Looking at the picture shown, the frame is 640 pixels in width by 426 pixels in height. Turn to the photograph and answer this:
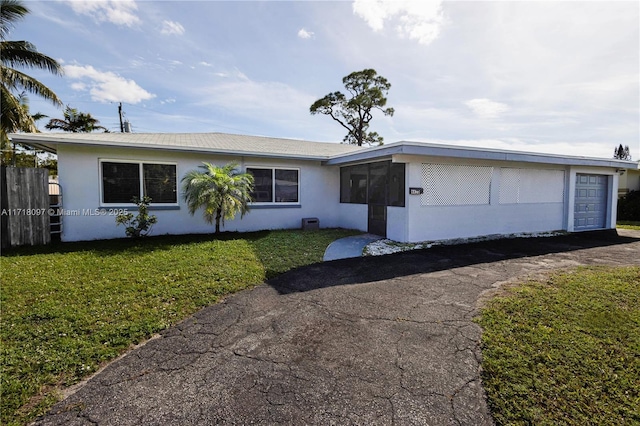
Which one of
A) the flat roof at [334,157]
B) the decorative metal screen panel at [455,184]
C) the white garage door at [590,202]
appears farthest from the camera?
the white garage door at [590,202]

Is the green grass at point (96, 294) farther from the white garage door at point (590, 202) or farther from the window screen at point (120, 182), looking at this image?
the white garage door at point (590, 202)

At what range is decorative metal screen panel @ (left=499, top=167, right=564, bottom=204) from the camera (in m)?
9.79

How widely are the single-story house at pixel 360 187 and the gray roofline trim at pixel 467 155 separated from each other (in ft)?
0.11

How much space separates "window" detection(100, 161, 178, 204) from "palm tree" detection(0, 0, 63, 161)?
8.87 metres

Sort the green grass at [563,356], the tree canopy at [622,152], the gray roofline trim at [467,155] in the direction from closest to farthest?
the green grass at [563,356] < the gray roofline trim at [467,155] < the tree canopy at [622,152]

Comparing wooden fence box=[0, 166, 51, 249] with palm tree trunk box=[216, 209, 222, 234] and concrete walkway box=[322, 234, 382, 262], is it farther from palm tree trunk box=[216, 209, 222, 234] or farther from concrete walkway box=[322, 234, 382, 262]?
concrete walkway box=[322, 234, 382, 262]

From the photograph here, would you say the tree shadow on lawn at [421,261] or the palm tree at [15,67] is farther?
the palm tree at [15,67]

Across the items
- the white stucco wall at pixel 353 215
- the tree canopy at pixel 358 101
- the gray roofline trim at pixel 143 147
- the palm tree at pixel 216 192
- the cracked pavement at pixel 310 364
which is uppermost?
the tree canopy at pixel 358 101

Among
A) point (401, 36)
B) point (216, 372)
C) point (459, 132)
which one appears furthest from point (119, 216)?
point (459, 132)

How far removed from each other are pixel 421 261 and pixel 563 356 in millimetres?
3739

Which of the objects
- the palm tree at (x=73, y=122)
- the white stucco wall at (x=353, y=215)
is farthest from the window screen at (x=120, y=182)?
the palm tree at (x=73, y=122)

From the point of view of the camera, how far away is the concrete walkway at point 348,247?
7.04 meters

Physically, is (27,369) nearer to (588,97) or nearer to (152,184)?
(152,184)

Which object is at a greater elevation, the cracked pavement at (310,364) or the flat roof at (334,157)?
the flat roof at (334,157)
